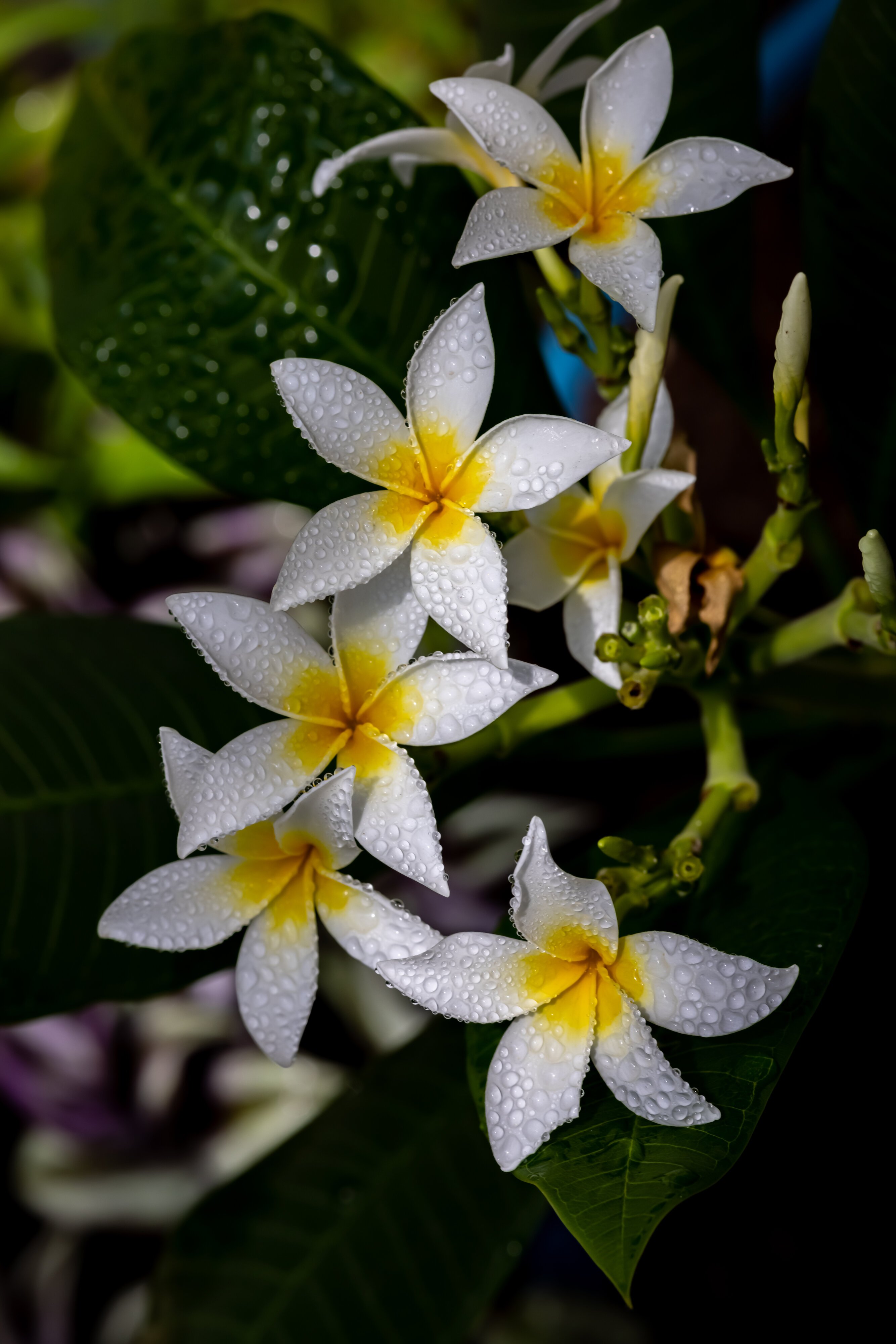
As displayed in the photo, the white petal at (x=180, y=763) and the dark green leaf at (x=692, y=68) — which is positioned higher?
the dark green leaf at (x=692, y=68)

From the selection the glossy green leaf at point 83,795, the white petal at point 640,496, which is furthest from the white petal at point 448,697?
the glossy green leaf at point 83,795

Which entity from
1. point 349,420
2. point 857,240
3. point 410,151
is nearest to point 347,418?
point 349,420

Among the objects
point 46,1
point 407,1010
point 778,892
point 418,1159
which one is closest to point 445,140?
point 778,892

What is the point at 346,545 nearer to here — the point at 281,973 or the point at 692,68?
the point at 281,973

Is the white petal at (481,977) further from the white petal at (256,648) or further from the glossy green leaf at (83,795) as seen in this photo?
the glossy green leaf at (83,795)

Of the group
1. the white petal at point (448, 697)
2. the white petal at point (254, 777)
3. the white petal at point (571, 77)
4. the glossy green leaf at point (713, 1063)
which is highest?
the white petal at point (571, 77)

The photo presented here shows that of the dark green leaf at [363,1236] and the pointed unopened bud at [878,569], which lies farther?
the dark green leaf at [363,1236]

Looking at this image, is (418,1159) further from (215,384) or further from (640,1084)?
(215,384)
